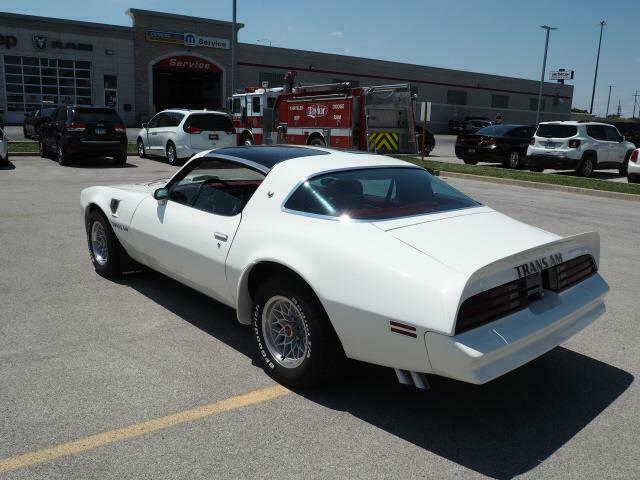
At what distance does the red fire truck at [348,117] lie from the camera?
18141 millimetres

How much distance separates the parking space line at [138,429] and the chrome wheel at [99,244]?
2.87 m

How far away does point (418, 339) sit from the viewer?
2.88 m

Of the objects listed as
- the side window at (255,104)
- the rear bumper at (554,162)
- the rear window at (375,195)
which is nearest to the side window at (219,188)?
the rear window at (375,195)

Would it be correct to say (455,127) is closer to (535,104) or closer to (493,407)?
(535,104)

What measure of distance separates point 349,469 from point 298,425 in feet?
1.60

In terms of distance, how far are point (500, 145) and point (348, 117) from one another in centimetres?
575

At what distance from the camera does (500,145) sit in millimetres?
20156

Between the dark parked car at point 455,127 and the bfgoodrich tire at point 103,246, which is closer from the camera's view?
the bfgoodrich tire at point 103,246

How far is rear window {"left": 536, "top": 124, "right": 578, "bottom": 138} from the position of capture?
18047 mm

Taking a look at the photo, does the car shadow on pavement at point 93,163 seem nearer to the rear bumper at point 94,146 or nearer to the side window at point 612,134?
the rear bumper at point 94,146

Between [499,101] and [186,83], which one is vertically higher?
[499,101]

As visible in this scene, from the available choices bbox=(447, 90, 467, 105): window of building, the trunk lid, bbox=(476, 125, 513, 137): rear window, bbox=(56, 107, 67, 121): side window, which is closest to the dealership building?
bbox=(447, 90, 467, 105): window of building

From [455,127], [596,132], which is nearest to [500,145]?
[596,132]

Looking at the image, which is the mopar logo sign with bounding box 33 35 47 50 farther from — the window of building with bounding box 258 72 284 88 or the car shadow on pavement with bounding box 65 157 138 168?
the car shadow on pavement with bounding box 65 157 138 168
